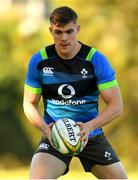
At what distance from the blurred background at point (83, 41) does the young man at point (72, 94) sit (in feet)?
51.2

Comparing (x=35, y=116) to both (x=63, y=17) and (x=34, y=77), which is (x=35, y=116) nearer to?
(x=34, y=77)

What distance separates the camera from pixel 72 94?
27.1ft

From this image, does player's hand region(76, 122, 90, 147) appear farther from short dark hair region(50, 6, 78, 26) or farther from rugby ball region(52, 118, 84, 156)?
short dark hair region(50, 6, 78, 26)

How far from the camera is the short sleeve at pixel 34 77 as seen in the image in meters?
8.28

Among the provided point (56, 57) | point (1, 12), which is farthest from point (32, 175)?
point (1, 12)

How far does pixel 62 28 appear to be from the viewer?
7.93m

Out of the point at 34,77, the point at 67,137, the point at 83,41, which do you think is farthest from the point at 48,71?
the point at 83,41

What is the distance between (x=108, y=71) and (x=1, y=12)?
66.4 ft

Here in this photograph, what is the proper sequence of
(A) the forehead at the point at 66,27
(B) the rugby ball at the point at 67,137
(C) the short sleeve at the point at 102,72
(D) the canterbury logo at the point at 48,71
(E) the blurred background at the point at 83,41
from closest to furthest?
Answer: (B) the rugby ball at the point at 67,137 < (A) the forehead at the point at 66,27 < (C) the short sleeve at the point at 102,72 < (D) the canterbury logo at the point at 48,71 < (E) the blurred background at the point at 83,41

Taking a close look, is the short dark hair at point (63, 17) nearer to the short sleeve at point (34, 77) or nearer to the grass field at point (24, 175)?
the short sleeve at point (34, 77)

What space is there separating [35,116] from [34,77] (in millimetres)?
431

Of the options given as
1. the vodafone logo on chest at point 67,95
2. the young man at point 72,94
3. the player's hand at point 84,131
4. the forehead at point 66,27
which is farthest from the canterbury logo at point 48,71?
the player's hand at point 84,131

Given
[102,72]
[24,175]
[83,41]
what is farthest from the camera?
[24,175]

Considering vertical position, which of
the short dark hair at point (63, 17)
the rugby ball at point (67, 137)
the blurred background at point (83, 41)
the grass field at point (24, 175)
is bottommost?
the grass field at point (24, 175)
